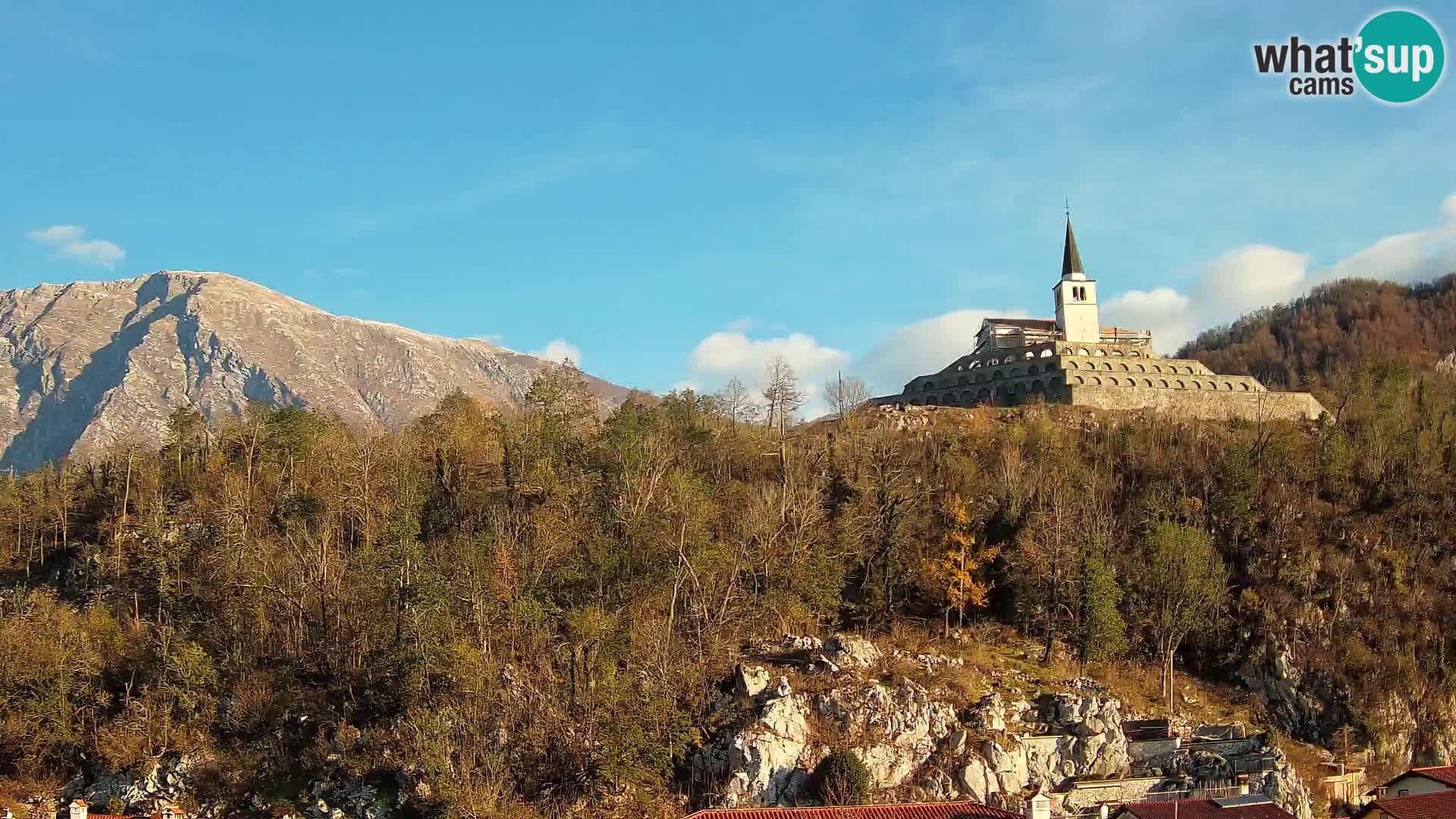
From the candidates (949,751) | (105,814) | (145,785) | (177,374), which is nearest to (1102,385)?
(949,751)

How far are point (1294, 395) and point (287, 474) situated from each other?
5605 centimetres

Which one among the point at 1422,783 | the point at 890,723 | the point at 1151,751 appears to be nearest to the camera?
the point at 1422,783

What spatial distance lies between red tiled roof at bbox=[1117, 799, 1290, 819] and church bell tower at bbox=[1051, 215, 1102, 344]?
57629mm

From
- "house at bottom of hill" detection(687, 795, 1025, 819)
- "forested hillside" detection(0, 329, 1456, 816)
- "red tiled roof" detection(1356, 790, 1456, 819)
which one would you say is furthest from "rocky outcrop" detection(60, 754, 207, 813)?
"red tiled roof" detection(1356, 790, 1456, 819)

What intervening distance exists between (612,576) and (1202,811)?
23096 mm

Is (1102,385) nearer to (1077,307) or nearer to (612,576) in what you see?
(1077,307)

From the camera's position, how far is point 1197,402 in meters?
74.8

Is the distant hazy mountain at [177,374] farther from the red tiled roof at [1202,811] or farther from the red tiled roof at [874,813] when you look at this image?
the red tiled roof at [1202,811]

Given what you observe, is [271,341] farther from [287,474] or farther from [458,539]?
[458,539]

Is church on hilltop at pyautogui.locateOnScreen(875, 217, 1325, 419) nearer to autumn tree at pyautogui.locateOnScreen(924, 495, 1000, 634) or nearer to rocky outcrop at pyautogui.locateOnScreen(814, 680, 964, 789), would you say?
autumn tree at pyautogui.locateOnScreen(924, 495, 1000, 634)

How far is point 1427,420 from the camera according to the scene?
2477 inches

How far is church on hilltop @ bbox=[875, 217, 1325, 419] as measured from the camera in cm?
7400

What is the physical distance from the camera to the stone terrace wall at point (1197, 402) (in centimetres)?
7331

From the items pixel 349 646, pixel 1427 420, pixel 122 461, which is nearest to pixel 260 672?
pixel 349 646
